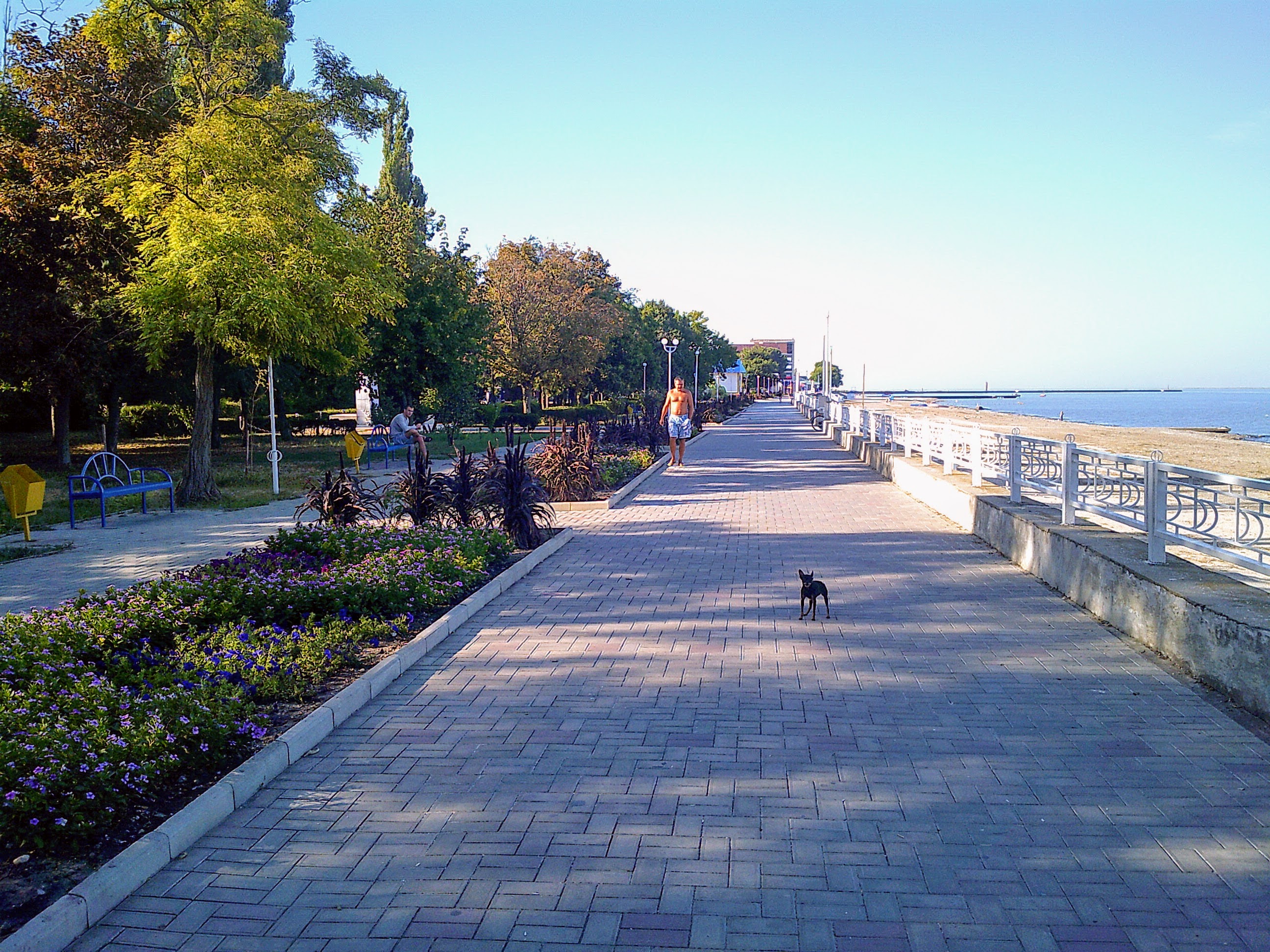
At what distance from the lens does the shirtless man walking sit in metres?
20.8

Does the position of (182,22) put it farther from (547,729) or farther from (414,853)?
(414,853)

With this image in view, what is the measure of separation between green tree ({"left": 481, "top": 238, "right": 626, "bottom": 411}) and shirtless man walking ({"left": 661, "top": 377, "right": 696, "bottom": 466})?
1490 centimetres

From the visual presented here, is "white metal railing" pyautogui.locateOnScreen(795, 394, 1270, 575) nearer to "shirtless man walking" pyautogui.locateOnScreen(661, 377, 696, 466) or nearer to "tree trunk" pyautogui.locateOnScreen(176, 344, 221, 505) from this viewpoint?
"shirtless man walking" pyautogui.locateOnScreen(661, 377, 696, 466)

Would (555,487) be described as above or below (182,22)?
below

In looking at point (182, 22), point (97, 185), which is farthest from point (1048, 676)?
point (97, 185)

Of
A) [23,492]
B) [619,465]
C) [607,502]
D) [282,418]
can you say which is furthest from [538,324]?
[23,492]

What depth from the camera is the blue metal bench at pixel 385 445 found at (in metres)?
21.8

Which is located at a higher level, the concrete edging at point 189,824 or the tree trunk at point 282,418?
the tree trunk at point 282,418

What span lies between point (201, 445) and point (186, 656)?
11623 mm

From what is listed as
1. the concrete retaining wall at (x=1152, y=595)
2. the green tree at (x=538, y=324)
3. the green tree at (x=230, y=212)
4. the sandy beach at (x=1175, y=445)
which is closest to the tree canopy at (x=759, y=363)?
the sandy beach at (x=1175, y=445)

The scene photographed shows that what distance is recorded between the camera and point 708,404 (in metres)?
48.8

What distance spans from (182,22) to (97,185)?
10.1ft

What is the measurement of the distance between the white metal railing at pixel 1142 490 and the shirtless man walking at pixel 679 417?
7.19m

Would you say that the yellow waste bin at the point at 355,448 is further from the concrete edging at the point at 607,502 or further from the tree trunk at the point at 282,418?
the tree trunk at the point at 282,418
